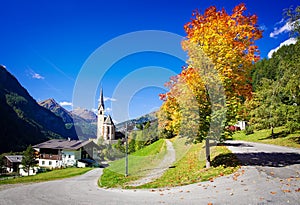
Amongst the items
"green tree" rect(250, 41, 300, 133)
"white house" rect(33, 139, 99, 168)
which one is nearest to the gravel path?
"green tree" rect(250, 41, 300, 133)

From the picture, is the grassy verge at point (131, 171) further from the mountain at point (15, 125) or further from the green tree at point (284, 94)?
the mountain at point (15, 125)

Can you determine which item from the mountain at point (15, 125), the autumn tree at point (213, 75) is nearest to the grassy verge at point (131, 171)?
the autumn tree at point (213, 75)

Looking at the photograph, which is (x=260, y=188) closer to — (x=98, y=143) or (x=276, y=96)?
(x=276, y=96)

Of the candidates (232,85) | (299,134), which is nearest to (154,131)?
(299,134)

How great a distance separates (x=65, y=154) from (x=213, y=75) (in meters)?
50.9

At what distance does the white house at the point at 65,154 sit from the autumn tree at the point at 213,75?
1790 inches

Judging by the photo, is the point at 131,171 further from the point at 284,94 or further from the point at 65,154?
the point at 65,154

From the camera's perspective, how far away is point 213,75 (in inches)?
→ 417

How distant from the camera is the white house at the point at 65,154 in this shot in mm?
52406

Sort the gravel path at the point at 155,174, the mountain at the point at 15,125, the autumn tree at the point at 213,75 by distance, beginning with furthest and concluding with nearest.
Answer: the mountain at the point at 15,125 < the gravel path at the point at 155,174 < the autumn tree at the point at 213,75

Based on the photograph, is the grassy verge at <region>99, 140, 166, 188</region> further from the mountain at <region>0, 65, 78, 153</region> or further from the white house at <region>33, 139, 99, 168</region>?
the mountain at <region>0, 65, 78, 153</region>

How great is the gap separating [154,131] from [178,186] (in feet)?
95.4

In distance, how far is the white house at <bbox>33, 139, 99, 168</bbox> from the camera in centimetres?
5241

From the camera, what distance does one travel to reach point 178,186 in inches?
392
